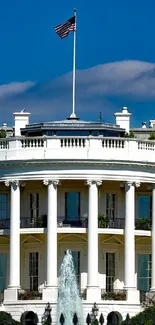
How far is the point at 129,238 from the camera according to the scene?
11556 centimetres

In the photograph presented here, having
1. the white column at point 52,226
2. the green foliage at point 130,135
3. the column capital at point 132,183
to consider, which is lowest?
the white column at point 52,226

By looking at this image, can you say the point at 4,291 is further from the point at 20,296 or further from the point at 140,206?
the point at 140,206

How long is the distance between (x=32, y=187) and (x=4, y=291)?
6.39 meters

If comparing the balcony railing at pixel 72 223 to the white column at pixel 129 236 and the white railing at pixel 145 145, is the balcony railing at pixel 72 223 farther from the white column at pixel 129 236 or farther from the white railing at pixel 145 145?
the white railing at pixel 145 145

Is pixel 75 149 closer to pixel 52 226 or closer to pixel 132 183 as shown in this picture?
pixel 132 183

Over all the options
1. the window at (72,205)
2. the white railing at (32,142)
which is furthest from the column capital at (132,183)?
the white railing at (32,142)

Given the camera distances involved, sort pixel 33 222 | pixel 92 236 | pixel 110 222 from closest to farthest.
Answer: pixel 92 236
pixel 110 222
pixel 33 222

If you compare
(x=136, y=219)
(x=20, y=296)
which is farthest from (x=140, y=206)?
(x=20, y=296)

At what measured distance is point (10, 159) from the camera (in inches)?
4552

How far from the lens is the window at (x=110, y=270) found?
117500 millimetres

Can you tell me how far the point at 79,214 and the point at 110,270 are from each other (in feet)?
11.3

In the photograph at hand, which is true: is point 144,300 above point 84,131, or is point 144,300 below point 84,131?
below

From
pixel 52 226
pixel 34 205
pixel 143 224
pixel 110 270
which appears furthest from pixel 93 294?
pixel 34 205

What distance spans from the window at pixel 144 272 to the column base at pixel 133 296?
346cm
